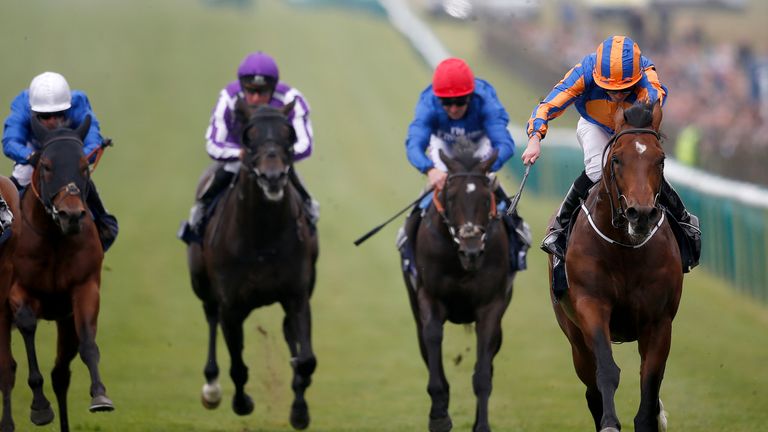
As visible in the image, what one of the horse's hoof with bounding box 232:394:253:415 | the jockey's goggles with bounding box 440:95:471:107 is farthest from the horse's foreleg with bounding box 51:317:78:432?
the jockey's goggles with bounding box 440:95:471:107

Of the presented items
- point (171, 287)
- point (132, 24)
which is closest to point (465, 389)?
point (171, 287)

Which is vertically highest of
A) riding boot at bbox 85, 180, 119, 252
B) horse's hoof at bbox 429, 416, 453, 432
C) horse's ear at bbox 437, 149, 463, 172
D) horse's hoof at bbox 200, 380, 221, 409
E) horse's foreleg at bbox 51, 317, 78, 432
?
horse's ear at bbox 437, 149, 463, 172

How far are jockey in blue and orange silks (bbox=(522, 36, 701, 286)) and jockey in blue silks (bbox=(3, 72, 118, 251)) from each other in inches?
123

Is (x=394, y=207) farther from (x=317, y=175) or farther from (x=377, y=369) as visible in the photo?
(x=377, y=369)

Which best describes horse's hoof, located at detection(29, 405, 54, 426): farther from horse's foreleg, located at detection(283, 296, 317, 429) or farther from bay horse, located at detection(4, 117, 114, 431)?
horse's foreleg, located at detection(283, 296, 317, 429)

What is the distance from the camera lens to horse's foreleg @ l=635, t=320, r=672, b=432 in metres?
8.30

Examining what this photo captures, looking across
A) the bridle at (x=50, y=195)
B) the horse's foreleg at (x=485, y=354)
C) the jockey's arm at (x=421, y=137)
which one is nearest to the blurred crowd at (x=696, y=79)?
the jockey's arm at (x=421, y=137)

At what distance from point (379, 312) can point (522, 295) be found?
1.88m

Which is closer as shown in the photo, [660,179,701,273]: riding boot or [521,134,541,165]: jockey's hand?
[521,134,541,165]: jockey's hand

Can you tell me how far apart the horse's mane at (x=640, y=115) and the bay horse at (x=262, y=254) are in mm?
2788

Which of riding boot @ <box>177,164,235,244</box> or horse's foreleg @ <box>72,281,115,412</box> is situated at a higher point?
riding boot @ <box>177,164,235,244</box>

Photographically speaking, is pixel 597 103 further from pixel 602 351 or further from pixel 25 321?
pixel 25 321

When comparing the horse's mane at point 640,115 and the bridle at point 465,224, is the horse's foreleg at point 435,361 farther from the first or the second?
the horse's mane at point 640,115

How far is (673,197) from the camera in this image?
350 inches
